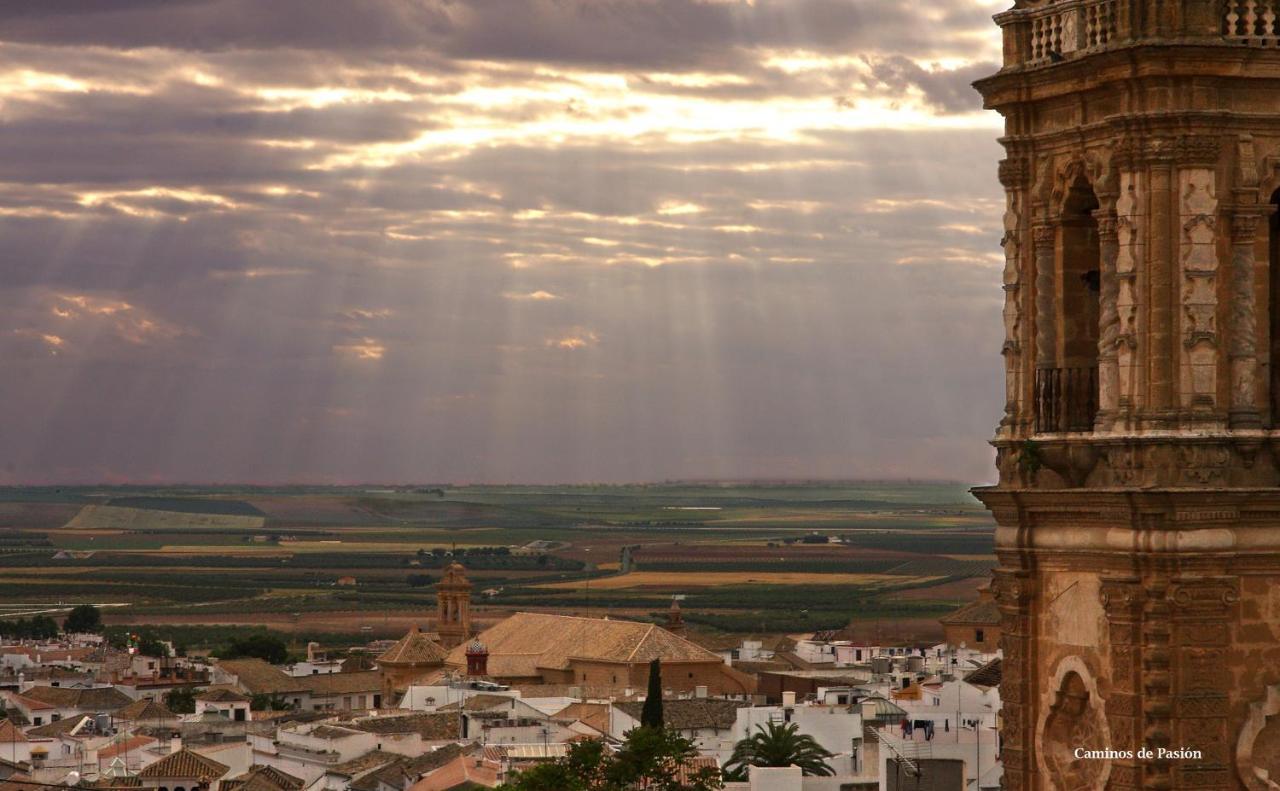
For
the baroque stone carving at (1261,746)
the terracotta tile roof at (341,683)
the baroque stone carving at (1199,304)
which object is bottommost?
the terracotta tile roof at (341,683)

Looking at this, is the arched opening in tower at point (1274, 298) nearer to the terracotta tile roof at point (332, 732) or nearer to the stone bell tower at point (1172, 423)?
the stone bell tower at point (1172, 423)

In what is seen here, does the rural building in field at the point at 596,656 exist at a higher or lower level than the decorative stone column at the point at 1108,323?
lower

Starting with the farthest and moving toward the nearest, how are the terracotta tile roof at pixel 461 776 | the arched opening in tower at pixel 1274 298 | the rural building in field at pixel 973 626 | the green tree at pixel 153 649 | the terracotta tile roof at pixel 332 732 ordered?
the green tree at pixel 153 649 < the rural building in field at pixel 973 626 < the terracotta tile roof at pixel 332 732 < the terracotta tile roof at pixel 461 776 < the arched opening in tower at pixel 1274 298

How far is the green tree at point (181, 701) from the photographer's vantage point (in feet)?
374

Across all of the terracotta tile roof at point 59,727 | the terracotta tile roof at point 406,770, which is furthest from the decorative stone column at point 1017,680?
the terracotta tile roof at point 59,727

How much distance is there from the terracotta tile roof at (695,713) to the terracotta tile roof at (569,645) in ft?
89.3

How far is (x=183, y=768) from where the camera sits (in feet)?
258

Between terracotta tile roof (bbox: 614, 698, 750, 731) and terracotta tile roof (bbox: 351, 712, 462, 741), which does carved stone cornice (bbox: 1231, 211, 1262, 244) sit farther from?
terracotta tile roof (bbox: 351, 712, 462, 741)

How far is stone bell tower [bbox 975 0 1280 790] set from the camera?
696 inches

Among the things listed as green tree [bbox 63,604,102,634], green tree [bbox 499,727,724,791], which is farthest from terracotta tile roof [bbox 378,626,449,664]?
green tree [bbox 499,727,724,791]

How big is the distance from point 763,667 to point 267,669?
82.5ft

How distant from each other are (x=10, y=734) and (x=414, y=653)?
137 feet

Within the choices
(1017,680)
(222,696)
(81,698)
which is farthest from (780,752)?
(1017,680)

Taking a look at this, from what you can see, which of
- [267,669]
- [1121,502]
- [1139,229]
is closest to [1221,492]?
[1121,502]
